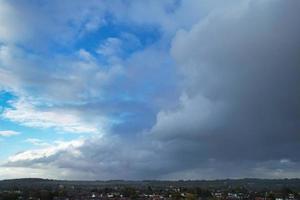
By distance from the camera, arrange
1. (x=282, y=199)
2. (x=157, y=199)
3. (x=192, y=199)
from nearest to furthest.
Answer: (x=192, y=199), (x=157, y=199), (x=282, y=199)

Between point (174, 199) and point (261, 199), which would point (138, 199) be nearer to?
point (174, 199)

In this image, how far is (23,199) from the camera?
6993 inches

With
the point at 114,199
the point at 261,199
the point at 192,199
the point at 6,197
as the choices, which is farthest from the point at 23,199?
the point at 261,199

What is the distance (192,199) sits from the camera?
172 metres

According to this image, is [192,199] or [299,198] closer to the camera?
[192,199]

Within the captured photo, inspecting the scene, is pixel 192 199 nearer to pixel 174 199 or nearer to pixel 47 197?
pixel 174 199

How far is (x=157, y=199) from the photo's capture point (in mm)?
184000

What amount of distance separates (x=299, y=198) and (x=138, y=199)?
7114 centimetres

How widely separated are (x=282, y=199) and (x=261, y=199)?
10489 millimetres

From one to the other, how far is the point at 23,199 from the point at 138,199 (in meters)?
48.4

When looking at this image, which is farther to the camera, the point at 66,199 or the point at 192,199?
the point at 66,199

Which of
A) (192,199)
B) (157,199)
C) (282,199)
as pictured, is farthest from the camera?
(282,199)

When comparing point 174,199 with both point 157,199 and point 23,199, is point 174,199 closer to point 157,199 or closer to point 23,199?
point 157,199

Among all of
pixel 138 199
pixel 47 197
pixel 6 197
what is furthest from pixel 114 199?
pixel 6 197
